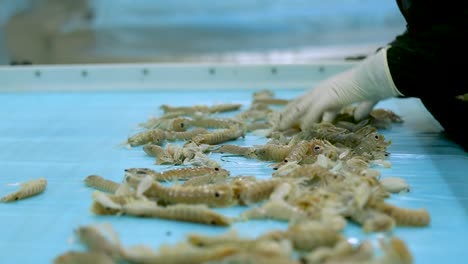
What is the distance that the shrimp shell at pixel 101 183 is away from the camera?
168 cm

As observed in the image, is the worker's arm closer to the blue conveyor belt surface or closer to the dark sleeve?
the dark sleeve

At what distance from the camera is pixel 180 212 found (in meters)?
1.45

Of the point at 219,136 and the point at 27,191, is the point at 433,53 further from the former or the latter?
the point at 27,191

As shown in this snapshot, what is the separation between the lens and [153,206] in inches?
58.5

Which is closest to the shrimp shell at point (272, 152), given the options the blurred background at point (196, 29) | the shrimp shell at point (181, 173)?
the shrimp shell at point (181, 173)

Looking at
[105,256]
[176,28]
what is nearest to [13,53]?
[176,28]

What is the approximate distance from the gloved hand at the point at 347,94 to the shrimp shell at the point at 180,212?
3.14ft

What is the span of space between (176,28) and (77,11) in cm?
93

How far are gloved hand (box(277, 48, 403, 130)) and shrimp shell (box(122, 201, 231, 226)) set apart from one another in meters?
0.96

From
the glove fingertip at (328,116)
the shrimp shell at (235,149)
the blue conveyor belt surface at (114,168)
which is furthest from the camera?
the glove fingertip at (328,116)

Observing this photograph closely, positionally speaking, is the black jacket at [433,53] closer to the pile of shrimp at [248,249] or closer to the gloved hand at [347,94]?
the gloved hand at [347,94]

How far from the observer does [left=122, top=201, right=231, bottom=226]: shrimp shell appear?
142cm

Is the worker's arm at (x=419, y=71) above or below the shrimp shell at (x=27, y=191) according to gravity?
above

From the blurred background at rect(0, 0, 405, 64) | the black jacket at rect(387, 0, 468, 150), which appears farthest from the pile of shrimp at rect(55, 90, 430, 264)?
the blurred background at rect(0, 0, 405, 64)
